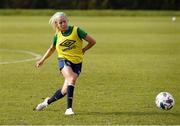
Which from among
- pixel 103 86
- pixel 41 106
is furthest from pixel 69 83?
pixel 103 86

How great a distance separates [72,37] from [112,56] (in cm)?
1190

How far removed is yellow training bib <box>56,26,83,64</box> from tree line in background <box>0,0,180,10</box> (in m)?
64.6

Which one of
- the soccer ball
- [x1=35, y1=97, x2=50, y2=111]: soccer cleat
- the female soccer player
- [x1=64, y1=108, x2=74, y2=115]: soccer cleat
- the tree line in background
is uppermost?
the tree line in background

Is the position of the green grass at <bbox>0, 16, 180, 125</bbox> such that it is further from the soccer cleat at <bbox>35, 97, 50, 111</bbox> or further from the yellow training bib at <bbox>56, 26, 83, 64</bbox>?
the yellow training bib at <bbox>56, 26, 83, 64</bbox>

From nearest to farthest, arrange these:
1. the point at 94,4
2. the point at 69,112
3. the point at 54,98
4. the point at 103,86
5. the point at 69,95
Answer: the point at 69,112, the point at 69,95, the point at 54,98, the point at 103,86, the point at 94,4

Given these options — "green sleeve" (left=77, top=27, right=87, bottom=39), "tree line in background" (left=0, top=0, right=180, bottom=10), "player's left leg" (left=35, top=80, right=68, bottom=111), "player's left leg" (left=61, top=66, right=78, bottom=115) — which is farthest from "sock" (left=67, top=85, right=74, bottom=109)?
"tree line in background" (left=0, top=0, right=180, bottom=10)

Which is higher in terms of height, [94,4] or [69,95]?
[94,4]

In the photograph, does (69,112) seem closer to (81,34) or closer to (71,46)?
(71,46)

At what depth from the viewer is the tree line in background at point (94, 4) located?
250 feet

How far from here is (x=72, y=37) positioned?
1185 cm

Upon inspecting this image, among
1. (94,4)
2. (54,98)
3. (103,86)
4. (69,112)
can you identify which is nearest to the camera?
(69,112)

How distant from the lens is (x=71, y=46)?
39.0 ft

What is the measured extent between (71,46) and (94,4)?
65925 millimetres

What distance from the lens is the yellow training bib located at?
1186 centimetres
